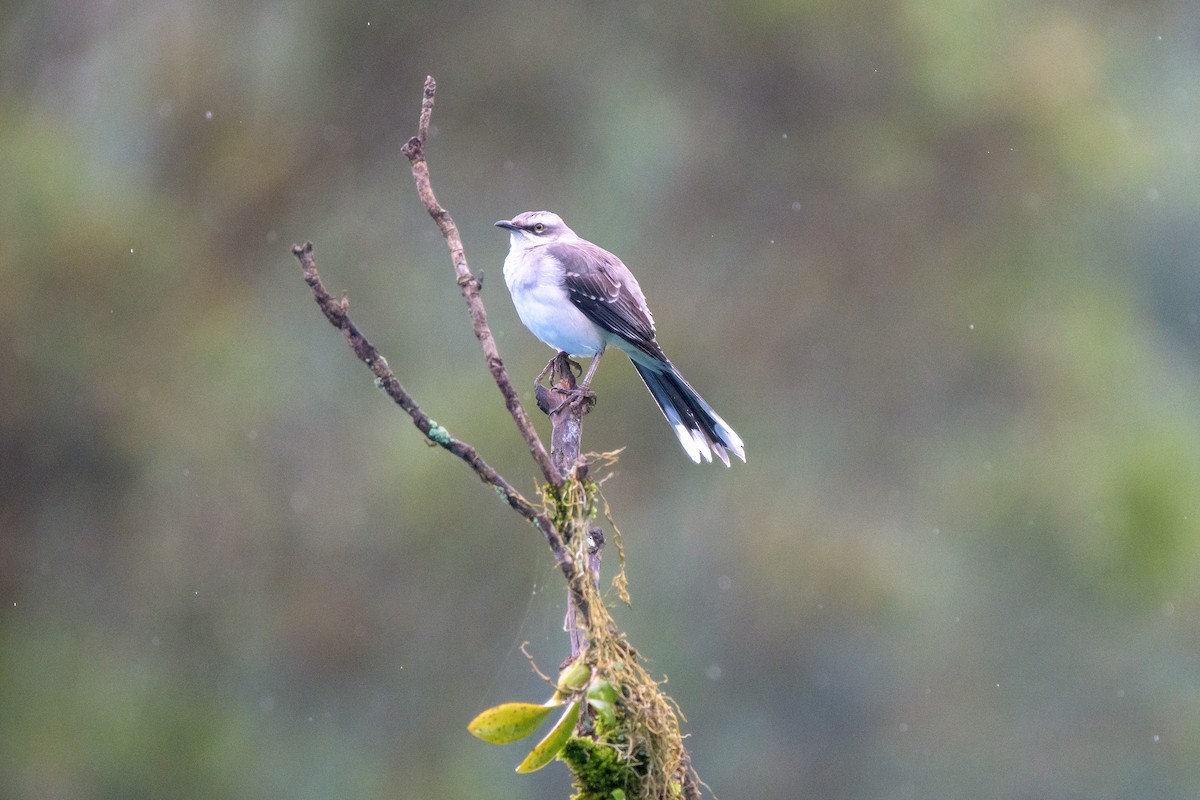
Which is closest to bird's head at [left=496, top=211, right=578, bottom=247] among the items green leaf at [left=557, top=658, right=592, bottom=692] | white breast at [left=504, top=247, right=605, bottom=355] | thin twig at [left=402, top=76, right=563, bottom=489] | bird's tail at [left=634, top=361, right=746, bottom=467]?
white breast at [left=504, top=247, right=605, bottom=355]

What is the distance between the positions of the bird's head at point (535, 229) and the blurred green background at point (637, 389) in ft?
7.98

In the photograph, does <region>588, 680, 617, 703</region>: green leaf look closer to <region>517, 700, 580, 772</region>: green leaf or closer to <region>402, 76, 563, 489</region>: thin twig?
<region>517, 700, 580, 772</region>: green leaf

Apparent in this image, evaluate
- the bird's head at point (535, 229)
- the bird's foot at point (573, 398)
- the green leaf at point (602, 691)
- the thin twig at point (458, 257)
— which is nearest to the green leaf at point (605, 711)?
the green leaf at point (602, 691)

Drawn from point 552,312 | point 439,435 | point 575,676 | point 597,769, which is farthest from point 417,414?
point 552,312

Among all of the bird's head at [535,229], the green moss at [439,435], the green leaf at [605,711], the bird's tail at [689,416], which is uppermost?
the bird's head at [535,229]

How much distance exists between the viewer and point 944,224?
24.7ft

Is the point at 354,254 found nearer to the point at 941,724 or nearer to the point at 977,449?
the point at 977,449

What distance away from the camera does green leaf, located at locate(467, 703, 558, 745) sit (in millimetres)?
1666

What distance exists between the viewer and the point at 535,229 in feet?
13.9

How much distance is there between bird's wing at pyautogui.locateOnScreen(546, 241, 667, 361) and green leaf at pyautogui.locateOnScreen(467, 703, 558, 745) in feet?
6.64

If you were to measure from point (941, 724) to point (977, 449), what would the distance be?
147 cm

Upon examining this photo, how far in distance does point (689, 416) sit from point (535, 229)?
86cm

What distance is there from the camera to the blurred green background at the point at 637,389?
6.86m

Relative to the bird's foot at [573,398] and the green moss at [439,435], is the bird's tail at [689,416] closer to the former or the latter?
the bird's foot at [573,398]
